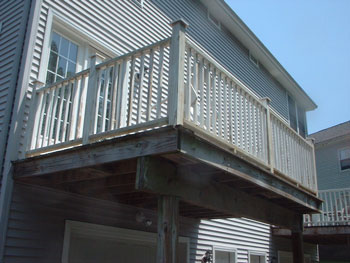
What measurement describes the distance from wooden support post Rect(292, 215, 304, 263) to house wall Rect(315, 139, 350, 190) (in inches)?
489

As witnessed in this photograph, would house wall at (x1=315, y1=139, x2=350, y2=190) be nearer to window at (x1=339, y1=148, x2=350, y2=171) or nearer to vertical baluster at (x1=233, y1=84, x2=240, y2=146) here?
window at (x1=339, y1=148, x2=350, y2=171)

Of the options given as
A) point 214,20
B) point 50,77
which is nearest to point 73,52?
point 50,77

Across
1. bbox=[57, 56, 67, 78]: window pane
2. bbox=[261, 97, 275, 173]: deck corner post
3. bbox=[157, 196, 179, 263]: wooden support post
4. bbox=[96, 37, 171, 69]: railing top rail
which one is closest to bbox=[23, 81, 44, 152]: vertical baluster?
bbox=[57, 56, 67, 78]: window pane

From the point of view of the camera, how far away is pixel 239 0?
1209 cm

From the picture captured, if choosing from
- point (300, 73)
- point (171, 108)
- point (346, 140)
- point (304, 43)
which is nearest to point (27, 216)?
point (171, 108)

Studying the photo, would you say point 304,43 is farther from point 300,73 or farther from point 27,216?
point 27,216

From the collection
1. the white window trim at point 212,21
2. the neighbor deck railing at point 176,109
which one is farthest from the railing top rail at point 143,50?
the white window trim at point 212,21

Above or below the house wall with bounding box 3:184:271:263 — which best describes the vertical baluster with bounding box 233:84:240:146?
above

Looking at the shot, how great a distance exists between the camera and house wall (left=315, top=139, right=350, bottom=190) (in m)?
18.9

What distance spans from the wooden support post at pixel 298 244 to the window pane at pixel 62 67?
5.16 meters

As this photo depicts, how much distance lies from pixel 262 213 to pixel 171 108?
11.1 feet

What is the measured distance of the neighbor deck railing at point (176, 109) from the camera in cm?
397

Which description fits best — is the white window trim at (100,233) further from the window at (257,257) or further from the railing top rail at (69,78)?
the window at (257,257)

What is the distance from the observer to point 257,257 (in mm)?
10922
